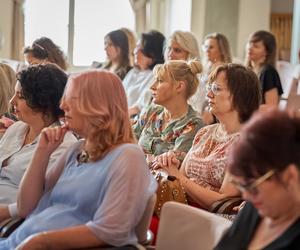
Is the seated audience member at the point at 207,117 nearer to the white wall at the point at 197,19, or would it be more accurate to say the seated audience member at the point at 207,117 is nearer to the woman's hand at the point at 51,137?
the woman's hand at the point at 51,137

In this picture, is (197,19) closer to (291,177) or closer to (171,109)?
(171,109)

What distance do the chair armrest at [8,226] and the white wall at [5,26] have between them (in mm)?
5295

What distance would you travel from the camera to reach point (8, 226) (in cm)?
245

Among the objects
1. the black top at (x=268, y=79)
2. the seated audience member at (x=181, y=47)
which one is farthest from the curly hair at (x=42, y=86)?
the black top at (x=268, y=79)

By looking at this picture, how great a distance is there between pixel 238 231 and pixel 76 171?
75 cm

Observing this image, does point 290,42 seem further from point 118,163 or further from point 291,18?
point 118,163

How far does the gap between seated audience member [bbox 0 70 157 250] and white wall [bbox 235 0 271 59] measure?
618 cm

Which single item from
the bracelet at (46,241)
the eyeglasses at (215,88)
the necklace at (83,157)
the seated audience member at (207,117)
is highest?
the eyeglasses at (215,88)

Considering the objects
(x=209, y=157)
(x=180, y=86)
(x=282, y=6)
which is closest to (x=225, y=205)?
(x=209, y=157)

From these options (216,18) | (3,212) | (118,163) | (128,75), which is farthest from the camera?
(216,18)

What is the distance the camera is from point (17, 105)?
2.79 meters

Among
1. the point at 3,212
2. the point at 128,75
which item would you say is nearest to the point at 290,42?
the point at 128,75

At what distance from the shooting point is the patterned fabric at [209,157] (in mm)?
2922

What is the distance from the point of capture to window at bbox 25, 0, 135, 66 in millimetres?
8367
